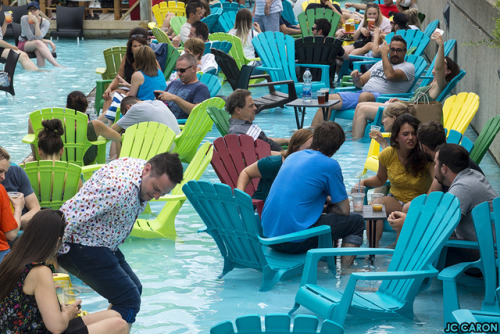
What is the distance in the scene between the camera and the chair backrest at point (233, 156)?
269 inches

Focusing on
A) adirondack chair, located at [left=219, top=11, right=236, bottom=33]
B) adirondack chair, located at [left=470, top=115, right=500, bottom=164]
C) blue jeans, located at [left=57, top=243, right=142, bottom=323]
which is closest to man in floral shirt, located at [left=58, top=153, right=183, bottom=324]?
blue jeans, located at [left=57, top=243, right=142, bottom=323]

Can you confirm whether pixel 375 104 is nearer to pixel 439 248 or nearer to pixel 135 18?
pixel 439 248

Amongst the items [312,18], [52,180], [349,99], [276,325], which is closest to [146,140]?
[52,180]

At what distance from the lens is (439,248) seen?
190 inches

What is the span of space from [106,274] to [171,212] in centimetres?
220

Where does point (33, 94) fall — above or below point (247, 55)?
below

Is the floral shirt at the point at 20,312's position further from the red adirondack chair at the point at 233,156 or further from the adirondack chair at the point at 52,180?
the red adirondack chair at the point at 233,156

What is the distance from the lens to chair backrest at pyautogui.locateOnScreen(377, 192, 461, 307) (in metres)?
4.88

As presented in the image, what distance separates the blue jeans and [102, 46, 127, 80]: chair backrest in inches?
298

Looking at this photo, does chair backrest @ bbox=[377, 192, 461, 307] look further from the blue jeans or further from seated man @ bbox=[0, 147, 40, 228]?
seated man @ bbox=[0, 147, 40, 228]

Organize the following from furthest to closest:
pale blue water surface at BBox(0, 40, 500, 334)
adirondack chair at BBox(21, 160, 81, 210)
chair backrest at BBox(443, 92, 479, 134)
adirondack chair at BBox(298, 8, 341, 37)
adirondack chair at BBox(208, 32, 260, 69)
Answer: adirondack chair at BBox(298, 8, 341, 37)
adirondack chair at BBox(208, 32, 260, 69)
chair backrest at BBox(443, 92, 479, 134)
adirondack chair at BBox(21, 160, 81, 210)
pale blue water surface at BBox(0, 40, 500, 334)

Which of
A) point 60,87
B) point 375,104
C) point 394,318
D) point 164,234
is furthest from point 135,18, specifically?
point 394,318

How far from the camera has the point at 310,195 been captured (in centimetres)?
560

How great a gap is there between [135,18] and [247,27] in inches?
379
